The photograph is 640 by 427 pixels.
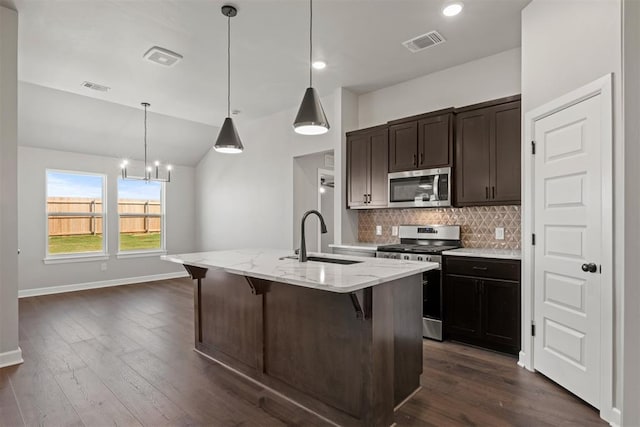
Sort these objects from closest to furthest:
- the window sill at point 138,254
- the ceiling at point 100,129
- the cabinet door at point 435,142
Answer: the cabinet door at point 435,142
the ceiling at point 100,129
the window sill at point 138,254

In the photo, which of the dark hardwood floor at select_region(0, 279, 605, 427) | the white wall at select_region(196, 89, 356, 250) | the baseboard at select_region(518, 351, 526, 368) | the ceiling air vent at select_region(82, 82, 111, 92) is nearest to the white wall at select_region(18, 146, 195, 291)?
the white wall at select_region(196, 89, 356, 250)

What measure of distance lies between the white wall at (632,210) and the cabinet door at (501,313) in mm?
2724

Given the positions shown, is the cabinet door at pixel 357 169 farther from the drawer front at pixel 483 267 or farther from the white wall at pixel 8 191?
the white wall at pixel 8 191

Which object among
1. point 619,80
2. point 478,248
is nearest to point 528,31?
point 619,80

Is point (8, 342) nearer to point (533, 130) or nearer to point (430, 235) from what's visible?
point (430, 235)

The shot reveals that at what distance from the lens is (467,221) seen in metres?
3.98

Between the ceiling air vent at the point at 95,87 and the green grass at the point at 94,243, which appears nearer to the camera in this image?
the ceiling air vent at the point at 95,87

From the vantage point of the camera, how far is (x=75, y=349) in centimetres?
336

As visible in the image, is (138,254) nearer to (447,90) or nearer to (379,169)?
(379,169)

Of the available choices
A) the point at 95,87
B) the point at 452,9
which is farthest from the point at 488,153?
the point at 95,87

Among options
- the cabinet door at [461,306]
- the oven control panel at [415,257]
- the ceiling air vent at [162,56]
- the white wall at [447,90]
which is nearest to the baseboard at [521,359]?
the cabinet door at [461,306]

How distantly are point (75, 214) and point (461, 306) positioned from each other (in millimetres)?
6686

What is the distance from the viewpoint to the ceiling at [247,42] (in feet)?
9.60

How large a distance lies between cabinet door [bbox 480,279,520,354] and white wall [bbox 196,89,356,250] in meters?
2.09
